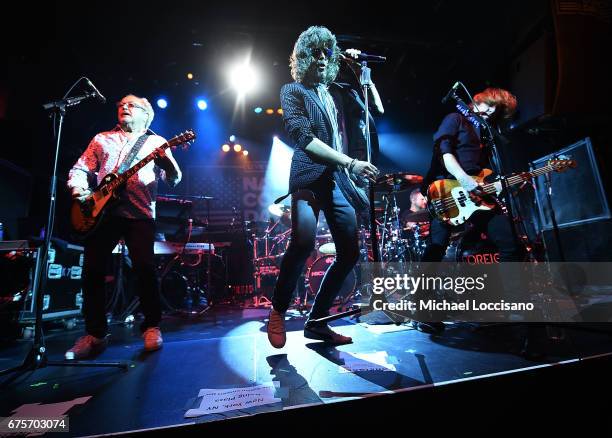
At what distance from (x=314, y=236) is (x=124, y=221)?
1774 millimetres

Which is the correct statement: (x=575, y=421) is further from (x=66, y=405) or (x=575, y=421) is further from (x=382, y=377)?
(x=66, y=405)

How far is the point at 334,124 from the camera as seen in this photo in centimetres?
251

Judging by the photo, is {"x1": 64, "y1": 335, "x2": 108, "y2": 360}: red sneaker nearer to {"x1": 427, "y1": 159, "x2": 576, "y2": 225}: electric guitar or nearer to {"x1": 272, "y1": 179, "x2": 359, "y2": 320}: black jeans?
{"x1": 272, "y1": 179, "x2": 359, "y2": 320}: black jeans

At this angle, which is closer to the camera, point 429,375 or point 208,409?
point 208,409

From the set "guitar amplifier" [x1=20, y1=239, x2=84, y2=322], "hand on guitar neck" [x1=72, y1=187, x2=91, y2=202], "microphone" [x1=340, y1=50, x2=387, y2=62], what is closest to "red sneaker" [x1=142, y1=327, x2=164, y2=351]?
"hand on guitar neck" [x1=72, y1=187, x2=91, y2=202]

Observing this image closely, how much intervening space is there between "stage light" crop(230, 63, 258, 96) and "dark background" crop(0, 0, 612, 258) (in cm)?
35

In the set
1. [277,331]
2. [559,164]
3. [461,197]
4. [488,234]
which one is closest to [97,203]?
[277,331]

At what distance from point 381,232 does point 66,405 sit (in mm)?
5048

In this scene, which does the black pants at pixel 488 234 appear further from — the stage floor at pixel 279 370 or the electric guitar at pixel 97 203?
the electric guitar at pixel 97 203

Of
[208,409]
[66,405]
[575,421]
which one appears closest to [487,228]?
[575,421]

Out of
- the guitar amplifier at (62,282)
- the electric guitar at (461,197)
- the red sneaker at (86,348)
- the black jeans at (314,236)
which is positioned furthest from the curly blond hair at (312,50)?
the guitar amplifier at (62,282)

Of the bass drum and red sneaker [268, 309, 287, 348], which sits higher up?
the bass drum

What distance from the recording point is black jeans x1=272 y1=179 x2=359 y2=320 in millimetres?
2262

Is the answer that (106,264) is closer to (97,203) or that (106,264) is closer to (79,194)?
(97,203)
